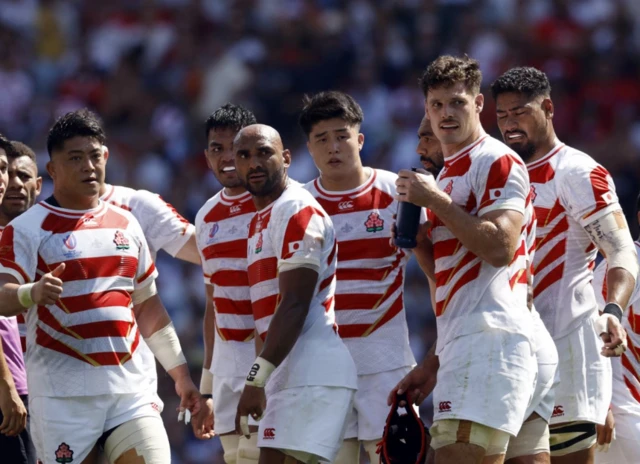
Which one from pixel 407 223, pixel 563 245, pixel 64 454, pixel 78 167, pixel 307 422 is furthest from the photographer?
pixel 563 245

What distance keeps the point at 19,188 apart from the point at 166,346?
5.73ft

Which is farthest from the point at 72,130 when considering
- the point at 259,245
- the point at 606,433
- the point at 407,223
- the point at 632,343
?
the point at 632,343

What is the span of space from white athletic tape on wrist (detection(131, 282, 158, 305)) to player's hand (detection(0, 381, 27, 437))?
878 mm

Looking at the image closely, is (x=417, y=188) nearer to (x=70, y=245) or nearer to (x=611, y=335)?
(x=611, y=335)

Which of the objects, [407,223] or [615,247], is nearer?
[407,223]

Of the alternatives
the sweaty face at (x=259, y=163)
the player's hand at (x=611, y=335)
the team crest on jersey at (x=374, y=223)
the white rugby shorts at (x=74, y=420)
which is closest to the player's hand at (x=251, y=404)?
the white rugby shorts at (x=74, y=420)

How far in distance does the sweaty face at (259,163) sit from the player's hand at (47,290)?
4.11ft

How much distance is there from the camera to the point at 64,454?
6.82 metres

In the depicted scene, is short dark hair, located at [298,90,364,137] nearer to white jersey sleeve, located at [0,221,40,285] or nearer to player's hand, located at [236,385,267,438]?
white jersey sleeve, located at [0,221,40,285]

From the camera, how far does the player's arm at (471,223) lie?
6.02m

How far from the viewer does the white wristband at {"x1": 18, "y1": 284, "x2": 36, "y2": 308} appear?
6539mm

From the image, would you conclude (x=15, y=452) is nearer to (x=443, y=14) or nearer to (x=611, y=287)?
(x=611, y=287)

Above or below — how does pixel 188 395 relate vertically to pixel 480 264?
below

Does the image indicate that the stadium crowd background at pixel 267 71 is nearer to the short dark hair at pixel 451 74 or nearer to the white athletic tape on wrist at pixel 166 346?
the white athletic tape on wrist at pixel 166 346
